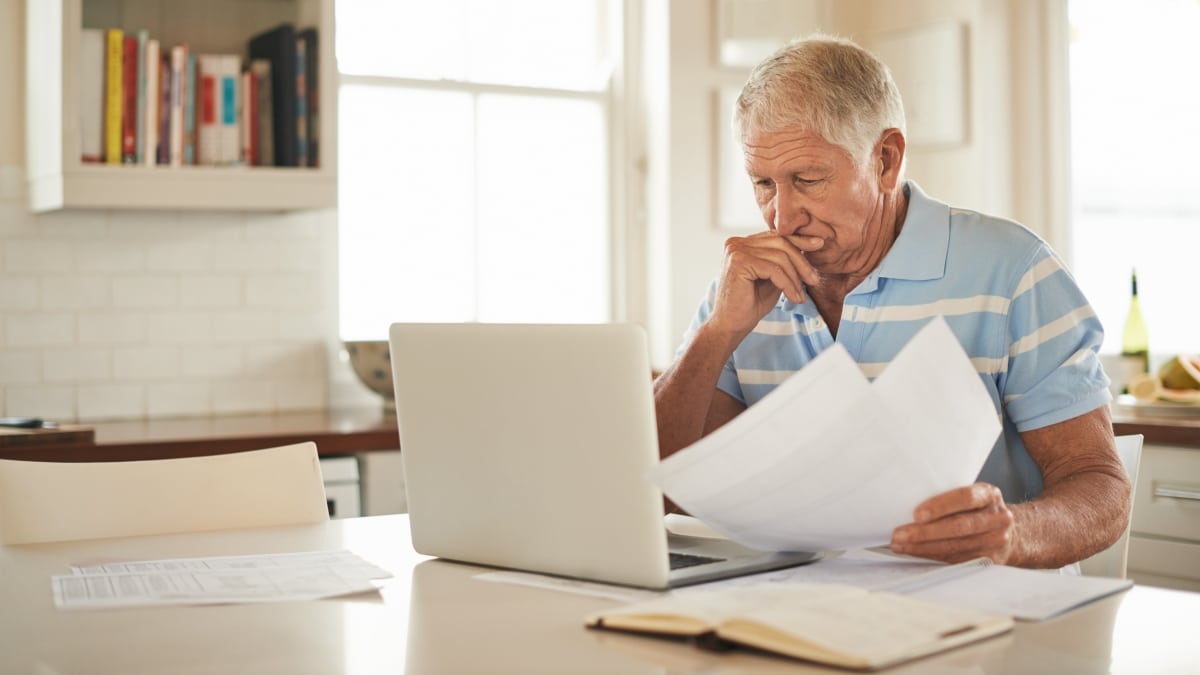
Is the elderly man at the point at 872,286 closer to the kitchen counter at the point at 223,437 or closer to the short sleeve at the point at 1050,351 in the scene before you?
the short sleeve at the point at 1050,351

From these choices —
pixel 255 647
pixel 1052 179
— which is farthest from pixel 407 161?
pixel 255 647

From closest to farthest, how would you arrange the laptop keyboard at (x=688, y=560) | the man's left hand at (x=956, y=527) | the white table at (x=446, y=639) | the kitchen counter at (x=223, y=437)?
the white table at (x=446, y=639) → the man's left hand at (x=956, y=527) → the laptop keyboard at (x=688, y=560) → the kitchen counter at (x=223, y=437)

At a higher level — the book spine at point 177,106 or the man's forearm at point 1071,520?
the book spine at point 177,106

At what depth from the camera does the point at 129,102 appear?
3117 mm

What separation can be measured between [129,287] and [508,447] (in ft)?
8.03

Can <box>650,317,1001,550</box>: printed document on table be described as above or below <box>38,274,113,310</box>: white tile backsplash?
below

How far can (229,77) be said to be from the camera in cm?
327

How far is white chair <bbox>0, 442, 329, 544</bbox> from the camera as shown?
1.71 meters

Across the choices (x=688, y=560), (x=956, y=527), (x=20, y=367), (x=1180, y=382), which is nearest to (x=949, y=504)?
(x=956, y=527)

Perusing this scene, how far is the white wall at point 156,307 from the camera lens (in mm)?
3316

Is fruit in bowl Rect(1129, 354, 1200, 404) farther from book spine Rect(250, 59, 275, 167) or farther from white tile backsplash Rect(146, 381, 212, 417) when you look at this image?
white tile backsplash Rect(146, 381, 212, 417)

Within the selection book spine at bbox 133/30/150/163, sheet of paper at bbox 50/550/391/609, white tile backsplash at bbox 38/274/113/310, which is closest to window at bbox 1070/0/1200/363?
book spine at bbox 133/30/150/163

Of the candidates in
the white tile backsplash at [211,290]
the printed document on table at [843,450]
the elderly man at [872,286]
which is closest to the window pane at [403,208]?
the white tile backsplash at [211,290]

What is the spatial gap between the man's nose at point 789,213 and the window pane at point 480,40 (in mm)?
2289
